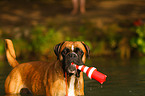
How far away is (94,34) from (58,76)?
45.5ft

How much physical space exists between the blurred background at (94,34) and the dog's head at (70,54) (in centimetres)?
170

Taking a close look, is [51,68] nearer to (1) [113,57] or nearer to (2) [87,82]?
(2) [87,82]

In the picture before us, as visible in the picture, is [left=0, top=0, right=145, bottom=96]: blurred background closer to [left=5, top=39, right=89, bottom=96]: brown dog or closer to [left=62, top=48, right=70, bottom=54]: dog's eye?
[left=5, top=39, right=89, bottom=96]: brown dog

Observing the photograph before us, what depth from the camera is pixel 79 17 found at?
24281 mm

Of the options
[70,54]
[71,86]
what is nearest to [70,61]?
[70,54]

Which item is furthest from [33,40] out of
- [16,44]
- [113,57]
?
[113,57]

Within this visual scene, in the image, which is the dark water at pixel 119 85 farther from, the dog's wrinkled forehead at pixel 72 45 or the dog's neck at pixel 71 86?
the dog's wrinkled forehead at pixel 72 45

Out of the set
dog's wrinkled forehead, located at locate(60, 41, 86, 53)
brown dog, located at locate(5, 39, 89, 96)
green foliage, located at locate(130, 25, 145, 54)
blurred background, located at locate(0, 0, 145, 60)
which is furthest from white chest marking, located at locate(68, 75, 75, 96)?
green foliage, located at locate(130, 25, 145, 54)

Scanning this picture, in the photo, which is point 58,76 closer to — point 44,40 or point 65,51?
point 65,51

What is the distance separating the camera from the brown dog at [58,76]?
609cm

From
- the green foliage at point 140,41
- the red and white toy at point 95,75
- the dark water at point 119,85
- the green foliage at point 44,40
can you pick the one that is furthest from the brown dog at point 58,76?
the green foliage at point 140,41

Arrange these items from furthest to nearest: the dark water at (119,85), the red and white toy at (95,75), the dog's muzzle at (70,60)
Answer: the dark water at (119,85) < the dog's muzzle at (70,60) < the red and white toy at (95,75)

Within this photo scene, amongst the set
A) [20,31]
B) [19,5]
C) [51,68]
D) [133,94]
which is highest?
[19,5]

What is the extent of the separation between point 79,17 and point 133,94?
56.2 feet
